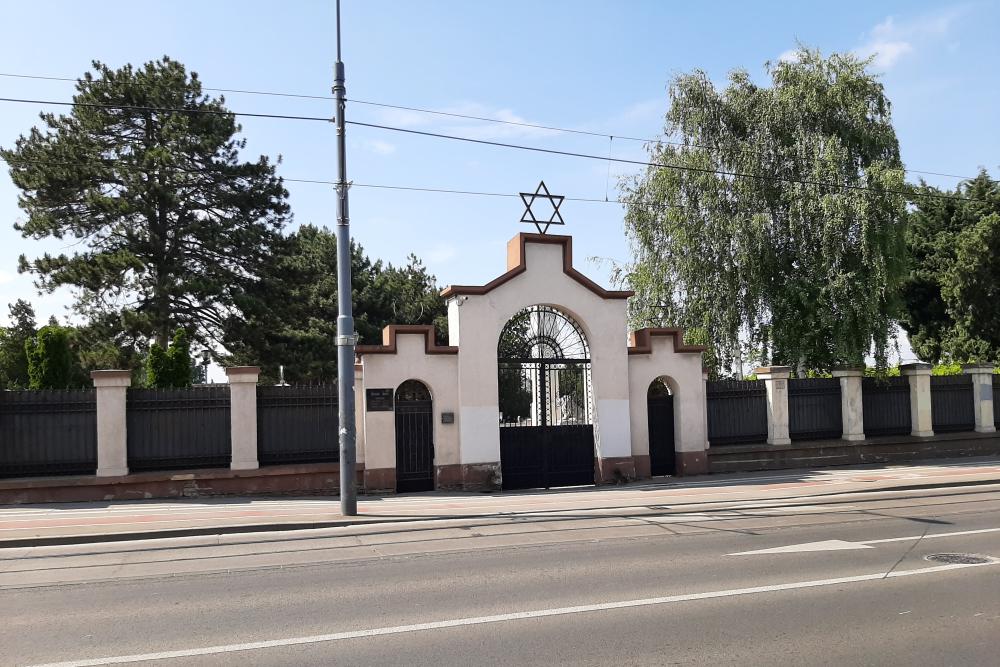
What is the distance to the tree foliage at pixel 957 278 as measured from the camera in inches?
1592

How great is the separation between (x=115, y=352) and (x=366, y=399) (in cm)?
1723

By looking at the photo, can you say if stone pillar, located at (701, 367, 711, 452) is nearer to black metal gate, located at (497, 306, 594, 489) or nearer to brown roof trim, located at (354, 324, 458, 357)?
black metal gate, located at (497, 306, 594, 489)

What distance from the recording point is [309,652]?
6082mm

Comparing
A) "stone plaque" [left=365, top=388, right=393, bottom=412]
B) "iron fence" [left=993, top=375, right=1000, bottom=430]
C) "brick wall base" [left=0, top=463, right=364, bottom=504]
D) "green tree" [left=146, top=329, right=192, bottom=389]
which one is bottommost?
"brick wall base" [left=0, top=463, right=364, bottom=504]

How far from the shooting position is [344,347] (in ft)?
45.8

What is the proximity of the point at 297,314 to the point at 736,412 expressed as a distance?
20.9 meters

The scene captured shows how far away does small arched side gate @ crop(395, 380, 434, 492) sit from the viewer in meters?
17.7

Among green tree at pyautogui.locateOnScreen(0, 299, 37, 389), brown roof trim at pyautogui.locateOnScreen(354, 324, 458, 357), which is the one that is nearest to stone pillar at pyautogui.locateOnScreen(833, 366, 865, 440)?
brown roof trim at pyautogui.locateOnScreen(354, 324, 458, 357)

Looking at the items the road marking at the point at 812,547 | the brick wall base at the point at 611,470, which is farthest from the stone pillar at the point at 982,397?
the road marking at the point at 812,547

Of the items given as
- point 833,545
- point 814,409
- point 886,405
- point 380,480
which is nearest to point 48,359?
point 380,480

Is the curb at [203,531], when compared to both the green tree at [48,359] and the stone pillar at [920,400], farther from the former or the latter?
the stone pillar at [920,400]

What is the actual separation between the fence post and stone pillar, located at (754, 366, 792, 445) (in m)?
13.2

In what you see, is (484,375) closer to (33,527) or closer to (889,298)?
(33,527)

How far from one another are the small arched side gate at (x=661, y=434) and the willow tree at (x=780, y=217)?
7472 millimetres
